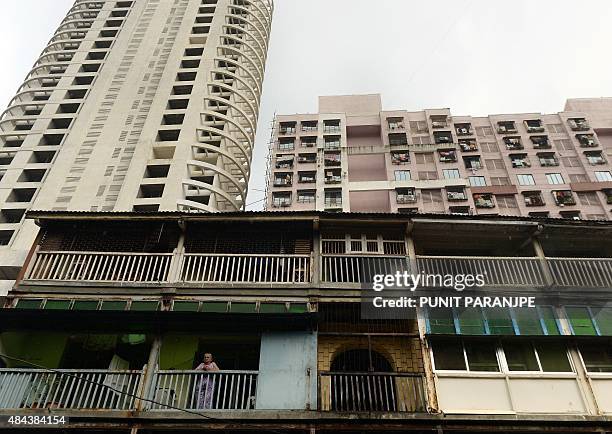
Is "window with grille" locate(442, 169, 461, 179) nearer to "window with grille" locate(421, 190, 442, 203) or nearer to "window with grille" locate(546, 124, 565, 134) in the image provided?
"window with grille" locate(421, 190, 442, 203)

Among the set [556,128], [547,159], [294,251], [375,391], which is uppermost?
[556,128]

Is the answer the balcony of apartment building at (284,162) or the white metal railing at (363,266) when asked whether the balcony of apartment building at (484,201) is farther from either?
the white metal railing at (363,266)

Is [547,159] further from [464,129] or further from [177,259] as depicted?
[177,259]

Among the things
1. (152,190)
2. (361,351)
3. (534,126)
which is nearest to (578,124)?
(534,126)

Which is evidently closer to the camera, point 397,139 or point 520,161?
point 520,161

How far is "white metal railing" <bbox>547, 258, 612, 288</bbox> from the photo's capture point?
12.8m

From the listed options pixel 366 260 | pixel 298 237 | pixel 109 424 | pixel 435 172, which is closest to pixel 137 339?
pixel 109 424

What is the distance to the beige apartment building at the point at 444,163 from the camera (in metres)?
45.3

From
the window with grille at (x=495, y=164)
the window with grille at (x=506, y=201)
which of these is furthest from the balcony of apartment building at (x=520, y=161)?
the window with grille at (x=506, y=201)

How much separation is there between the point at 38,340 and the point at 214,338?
4491 mm

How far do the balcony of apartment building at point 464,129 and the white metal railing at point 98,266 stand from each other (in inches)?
1743

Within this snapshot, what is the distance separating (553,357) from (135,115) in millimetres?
37453

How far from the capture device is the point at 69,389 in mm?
10969

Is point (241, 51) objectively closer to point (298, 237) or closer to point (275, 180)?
point (275, 180)
